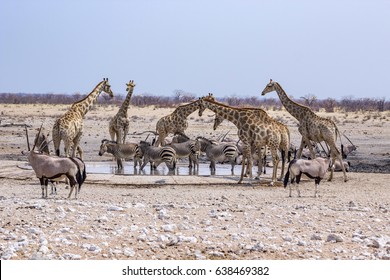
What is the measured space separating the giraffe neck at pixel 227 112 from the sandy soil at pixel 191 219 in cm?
124

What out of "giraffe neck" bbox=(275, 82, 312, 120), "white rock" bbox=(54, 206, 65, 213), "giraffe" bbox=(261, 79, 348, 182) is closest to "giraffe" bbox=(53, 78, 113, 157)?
"giraffe neck" bbox=(275, 82, 312, 120)

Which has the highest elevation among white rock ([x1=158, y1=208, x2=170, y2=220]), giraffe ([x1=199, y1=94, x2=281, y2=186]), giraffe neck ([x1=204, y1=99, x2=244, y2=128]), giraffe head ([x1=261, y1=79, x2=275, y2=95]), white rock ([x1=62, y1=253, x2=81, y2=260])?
giraffe head ([x1=261, y1=79, x2=275, y2=95])

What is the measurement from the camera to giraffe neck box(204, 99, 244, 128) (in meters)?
16.9

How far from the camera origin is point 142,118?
1745 inches

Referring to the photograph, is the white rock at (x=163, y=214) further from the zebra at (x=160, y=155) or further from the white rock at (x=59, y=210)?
the zebra at (x=160, y=155)

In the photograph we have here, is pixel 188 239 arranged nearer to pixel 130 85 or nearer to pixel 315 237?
pixel 315 237

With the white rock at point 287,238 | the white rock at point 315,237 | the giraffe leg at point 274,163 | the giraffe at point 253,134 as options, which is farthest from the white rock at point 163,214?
the giraffe at point 253,134

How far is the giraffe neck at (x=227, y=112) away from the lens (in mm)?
16891

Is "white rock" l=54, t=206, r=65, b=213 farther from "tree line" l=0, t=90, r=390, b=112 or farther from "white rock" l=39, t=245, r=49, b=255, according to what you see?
"tree line" l=0, t=90, r=390, b=112

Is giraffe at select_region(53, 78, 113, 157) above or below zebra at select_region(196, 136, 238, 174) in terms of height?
above

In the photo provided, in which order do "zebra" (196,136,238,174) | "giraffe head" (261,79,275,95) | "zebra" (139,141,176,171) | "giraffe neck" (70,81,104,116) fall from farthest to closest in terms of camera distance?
"giraffe head" (261,79,275,95) < "giraffe neck" (70,81,104,116) < "zebra" (196,136,238,174) < "zebra" (139,141,176,171)

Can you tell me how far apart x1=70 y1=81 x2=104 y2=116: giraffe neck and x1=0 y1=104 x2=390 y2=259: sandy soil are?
1938 mm

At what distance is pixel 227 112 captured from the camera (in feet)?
56.4

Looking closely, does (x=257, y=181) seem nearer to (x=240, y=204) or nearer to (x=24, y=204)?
(x=240, y=204)
